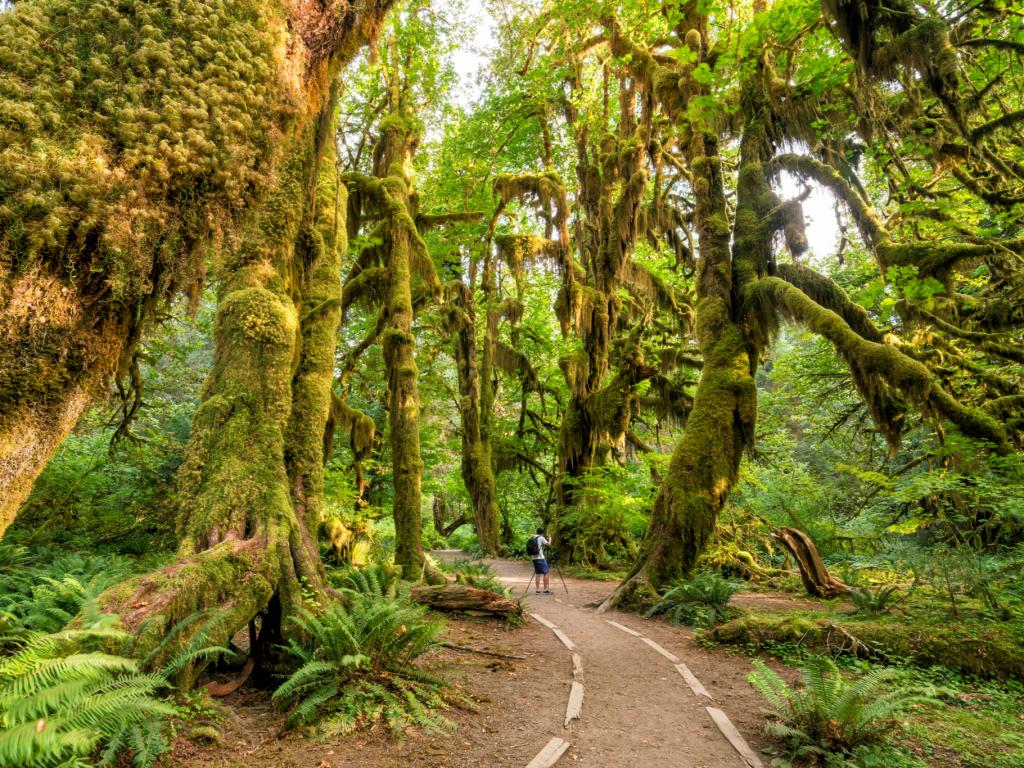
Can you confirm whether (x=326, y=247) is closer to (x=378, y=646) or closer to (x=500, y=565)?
(x=378, y=646)

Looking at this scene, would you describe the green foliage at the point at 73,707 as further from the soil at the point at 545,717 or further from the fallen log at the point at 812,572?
the fallen log at the point at 812,572

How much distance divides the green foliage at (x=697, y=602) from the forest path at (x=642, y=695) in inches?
14.5

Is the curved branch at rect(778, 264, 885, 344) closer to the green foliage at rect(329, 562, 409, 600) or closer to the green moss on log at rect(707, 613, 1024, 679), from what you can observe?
the green moss on log at rect(707, 613, 1024, 679)

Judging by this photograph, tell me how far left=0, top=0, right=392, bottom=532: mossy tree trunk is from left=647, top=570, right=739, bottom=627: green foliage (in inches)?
359

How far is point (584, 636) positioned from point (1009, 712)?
5009 millimetres

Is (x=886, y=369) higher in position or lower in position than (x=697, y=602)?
higher

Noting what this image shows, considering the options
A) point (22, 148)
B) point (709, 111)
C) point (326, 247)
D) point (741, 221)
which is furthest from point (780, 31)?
point (22, 148)

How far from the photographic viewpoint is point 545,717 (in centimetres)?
510

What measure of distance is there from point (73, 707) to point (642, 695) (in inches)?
207

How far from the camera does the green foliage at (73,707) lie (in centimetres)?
219

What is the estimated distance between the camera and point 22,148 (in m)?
2.08

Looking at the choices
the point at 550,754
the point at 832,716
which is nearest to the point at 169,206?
the point at 550,754

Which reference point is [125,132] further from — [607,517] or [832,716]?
[607,517]

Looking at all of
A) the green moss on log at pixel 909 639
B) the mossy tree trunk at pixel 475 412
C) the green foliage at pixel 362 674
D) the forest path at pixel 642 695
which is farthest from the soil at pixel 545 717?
the mossy tree trunk at pixel 475 412
